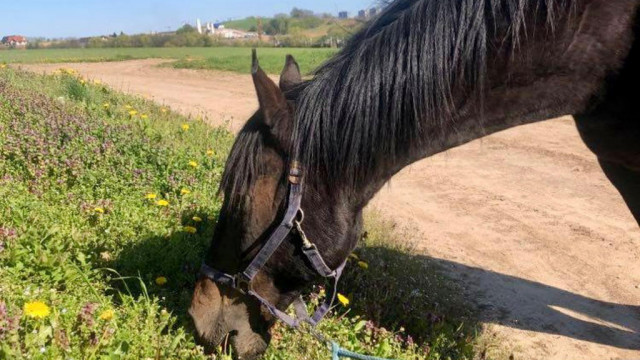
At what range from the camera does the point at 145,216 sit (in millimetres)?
3590

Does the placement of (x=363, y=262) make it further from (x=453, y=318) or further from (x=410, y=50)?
(x=410, y=50)

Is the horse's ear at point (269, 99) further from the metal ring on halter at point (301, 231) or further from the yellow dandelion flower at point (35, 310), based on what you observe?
the yellow dandelion flower at point (35, 310)

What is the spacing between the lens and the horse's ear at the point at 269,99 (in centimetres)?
209

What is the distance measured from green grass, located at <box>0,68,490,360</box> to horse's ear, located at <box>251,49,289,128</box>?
1119mm

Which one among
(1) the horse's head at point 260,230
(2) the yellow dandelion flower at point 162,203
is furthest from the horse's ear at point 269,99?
(2) the yellow dandelion flower at point 162,203

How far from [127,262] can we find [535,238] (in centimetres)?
370

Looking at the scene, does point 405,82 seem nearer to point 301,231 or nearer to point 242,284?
point 301,231

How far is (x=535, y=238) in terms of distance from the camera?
5.00 metres

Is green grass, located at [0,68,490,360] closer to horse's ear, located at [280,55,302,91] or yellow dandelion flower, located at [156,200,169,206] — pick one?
yellow dandelion flower, located at [156,200,169,206]

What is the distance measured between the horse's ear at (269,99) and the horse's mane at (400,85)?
0.08 meters

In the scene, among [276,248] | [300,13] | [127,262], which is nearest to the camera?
[276,248]

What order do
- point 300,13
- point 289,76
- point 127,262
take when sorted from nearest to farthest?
point 289,76 → point 127,262 → point 300,13

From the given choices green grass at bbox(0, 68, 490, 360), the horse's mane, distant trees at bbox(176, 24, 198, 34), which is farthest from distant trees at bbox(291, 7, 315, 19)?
distant trees at bbox(176, 24, 198, 34)

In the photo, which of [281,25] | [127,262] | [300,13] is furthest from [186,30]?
[127,262]
